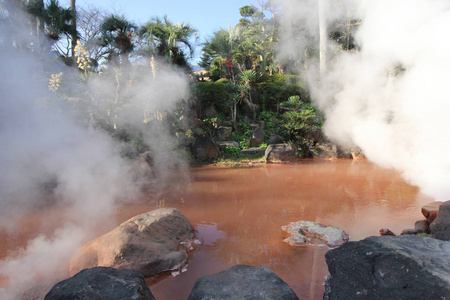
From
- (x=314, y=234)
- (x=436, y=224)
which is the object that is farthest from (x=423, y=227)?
(x=314, y=234)

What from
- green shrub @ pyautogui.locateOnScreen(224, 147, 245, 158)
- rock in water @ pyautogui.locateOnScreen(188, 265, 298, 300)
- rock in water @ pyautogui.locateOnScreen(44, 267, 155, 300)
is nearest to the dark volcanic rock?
rock in water @ pyautogui.locateOnScreen(188, 265, 298, 300)

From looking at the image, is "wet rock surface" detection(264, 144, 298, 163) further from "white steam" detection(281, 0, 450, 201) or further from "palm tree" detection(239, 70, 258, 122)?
"palm tree" detection(239, 70, 258, 122)

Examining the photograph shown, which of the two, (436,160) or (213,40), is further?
(213,40)

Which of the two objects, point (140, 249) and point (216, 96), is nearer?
point (140, 249)

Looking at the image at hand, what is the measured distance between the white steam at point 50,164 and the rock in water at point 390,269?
3150mm

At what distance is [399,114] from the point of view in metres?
5.34

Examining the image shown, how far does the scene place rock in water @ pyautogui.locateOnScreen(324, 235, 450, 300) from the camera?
4.90 ft

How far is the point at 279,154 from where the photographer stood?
999 centimetres

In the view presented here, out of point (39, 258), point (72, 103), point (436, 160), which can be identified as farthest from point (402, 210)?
point (72, 103)

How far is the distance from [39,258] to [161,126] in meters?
7.11

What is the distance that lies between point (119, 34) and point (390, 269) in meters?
16.0

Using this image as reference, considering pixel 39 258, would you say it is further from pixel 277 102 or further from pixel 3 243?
pixel 277 102

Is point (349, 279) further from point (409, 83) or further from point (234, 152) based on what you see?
point (234, 152)

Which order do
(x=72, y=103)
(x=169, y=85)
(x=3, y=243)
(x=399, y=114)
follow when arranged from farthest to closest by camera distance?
(x=169, y=85), (x=72, y=103), (x=399, y=114), (x=3, y=243)
